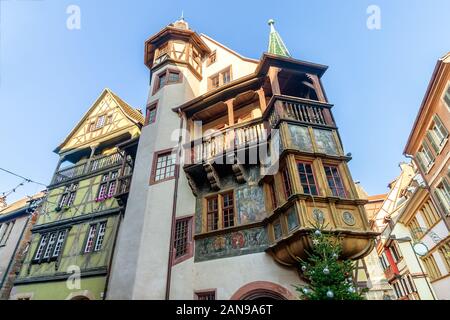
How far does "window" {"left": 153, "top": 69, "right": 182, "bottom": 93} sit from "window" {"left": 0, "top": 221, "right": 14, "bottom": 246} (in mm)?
15527

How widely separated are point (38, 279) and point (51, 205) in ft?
17.1

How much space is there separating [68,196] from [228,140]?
13.2 meters

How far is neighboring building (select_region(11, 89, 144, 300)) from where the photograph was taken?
43.0 ft

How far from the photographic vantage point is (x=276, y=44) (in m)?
13.1

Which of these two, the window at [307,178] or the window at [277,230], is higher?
the window at [307,178]

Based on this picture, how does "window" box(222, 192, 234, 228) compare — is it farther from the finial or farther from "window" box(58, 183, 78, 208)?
"window" box(58, 183, 78, 208)

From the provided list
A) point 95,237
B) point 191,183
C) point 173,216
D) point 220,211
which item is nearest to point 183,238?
point 173,216

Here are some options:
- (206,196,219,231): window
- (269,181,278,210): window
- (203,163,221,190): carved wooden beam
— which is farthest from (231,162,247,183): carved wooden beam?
(206,196,219,231): window

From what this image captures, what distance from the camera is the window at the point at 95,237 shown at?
44.9 ft

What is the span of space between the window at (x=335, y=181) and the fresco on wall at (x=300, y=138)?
36.0 inches

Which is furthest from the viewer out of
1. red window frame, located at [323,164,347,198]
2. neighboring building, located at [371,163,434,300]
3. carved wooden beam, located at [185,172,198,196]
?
neighboring building, located at [371,163,434,300]

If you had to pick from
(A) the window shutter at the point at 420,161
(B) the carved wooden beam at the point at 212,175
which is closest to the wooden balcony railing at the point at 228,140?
(B) the carved wooden beam at the point at 212,175

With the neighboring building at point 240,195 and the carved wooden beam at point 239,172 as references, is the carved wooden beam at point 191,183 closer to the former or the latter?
the neighboring building at point 240,195
